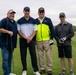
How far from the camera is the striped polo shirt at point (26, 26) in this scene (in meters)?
11.4

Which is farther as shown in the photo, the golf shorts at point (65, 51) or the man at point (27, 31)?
the golf shorts at point (65, 51)

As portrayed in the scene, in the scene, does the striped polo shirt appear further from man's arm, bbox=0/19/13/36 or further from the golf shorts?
the golf shorts

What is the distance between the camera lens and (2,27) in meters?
10.8

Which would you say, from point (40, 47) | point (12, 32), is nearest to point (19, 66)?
point (40, 47)

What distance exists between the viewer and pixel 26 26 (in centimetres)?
1138

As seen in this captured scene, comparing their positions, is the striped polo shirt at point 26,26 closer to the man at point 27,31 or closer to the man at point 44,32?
the man at point 27,31

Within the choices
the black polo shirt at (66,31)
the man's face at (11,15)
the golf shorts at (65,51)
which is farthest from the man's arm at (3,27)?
the golf shorts at (65,51)

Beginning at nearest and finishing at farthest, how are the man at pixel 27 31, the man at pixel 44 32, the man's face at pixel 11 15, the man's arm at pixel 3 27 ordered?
the man's arm at pixel 3 27 → the man's face at pixel 11 15 → the man at pixel 27 31 → the man at pixel 44 32

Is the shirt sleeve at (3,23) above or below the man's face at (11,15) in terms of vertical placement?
below

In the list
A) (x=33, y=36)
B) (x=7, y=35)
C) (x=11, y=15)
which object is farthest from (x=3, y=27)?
(x=33, y=36)

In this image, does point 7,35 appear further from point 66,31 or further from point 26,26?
point 66,31

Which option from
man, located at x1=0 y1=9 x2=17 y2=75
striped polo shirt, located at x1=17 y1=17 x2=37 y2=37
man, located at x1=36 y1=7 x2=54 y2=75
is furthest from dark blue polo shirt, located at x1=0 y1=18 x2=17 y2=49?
man, located at x1=36 y1=7 x2=54 y2=75

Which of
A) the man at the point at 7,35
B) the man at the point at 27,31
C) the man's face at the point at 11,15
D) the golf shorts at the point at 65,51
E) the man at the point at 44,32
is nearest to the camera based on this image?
the man at the point at 7,35

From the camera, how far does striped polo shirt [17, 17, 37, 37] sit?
11391 mm
